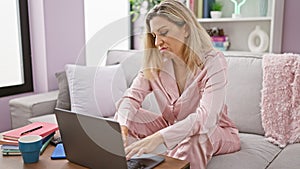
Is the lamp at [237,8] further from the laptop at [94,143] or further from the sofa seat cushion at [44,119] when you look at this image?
the laptop at [94,143]

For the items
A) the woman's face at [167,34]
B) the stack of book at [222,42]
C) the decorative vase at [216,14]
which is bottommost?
the stack of book at [222,42]

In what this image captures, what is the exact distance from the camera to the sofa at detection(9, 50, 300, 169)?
49.2 inches

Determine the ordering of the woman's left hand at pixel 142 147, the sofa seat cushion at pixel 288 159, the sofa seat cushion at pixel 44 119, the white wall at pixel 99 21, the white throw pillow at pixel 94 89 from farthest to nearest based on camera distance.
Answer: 1. the white wall at pixel 99 21
2. the white throw pillow at pixel 94 89
3. the sofa seat cushion at pixel 44 119
4. the sofa seat cushion at pixel 288 159
5. the woman's left hand at pixel 142 147

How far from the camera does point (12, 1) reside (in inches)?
87.0

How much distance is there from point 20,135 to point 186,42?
710 mm

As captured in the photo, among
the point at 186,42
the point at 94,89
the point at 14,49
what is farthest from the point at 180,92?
the point at 14,49

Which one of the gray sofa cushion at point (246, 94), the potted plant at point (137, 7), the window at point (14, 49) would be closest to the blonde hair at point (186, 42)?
the gray sofa cushion at point (246, 94)

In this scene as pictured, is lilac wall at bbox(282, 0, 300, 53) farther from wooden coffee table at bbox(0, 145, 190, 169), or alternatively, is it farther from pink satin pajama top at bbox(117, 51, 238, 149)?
wooden coffee table at bbox(0, 145, 190, 169)

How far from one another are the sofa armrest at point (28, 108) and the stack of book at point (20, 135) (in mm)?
621

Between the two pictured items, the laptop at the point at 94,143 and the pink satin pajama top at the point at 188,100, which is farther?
the pink satin pajama top at the point at 188,100

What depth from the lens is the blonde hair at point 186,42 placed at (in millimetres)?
1198

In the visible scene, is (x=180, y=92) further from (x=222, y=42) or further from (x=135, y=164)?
(x=222, y=42)

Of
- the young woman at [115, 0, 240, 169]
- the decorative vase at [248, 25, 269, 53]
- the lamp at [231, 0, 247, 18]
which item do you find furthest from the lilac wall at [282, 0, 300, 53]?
the young woman at [115, 0, 240, 169]

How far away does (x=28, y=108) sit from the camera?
1.83 metres
